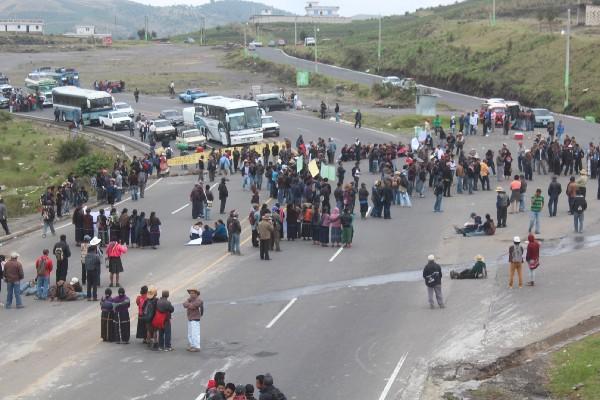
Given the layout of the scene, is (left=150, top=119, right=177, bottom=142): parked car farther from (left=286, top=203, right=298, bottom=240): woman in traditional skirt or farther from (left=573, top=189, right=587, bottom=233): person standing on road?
(left=573, top=189, right=587, bottom=233): person standing on road

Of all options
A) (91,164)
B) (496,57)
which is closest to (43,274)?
(91,164)

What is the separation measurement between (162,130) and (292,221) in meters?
30.1

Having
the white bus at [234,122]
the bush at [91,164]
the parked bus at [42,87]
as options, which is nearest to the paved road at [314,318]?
the bush at [91,164]

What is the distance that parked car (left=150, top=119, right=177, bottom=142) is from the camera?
60469 millimetres

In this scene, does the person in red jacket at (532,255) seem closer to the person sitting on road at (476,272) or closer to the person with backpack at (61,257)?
the person sitting on road at (476,272)

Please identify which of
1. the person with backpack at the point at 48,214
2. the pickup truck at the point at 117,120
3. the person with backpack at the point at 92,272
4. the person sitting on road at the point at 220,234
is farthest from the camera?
the pickup truck at the point at 117,120

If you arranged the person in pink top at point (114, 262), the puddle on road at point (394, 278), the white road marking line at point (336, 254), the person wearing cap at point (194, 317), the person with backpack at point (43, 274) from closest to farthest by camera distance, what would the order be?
1. the person wearing cap at point (194, 317)
2. the person with backpack at point (43, 274)
3. the puddle on road at point (394, 278)
4. the person in pink top at point (114, 262)
5. the white road marking line at point (336, 254)

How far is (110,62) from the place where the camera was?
130m

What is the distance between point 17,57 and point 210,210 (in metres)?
107

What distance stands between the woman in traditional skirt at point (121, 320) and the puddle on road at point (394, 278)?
151 inches

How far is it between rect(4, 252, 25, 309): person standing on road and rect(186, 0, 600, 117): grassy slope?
48.6 metres

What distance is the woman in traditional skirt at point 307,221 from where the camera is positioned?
32.0 metres

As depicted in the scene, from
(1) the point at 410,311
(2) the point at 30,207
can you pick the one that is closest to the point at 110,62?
(2) the point at 30,207

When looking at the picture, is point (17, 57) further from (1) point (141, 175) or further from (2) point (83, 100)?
(1) point (141, 175)
